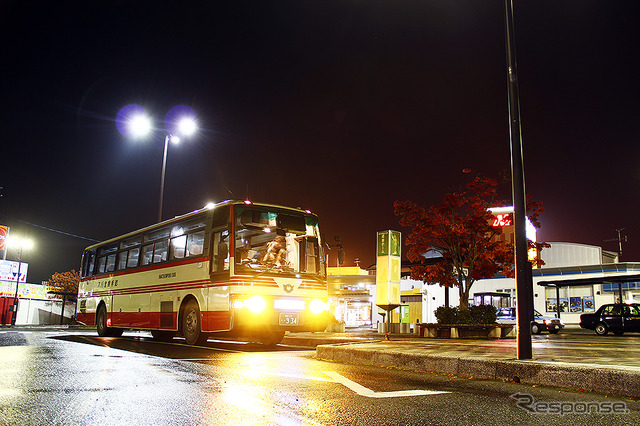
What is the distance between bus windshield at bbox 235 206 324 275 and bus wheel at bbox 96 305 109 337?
9.43 metres

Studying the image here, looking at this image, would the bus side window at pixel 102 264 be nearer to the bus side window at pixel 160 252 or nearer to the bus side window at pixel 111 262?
the bus side window at pixel 111 262

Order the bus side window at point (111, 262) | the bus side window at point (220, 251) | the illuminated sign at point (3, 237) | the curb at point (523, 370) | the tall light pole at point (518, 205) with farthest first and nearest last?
the illuminated sign at point (3, 237) → the bus side window at point (111, 262) → the bus side window at point (220, 251) → the tall light pole at point (518, 205) → the curb at point (523, 370)

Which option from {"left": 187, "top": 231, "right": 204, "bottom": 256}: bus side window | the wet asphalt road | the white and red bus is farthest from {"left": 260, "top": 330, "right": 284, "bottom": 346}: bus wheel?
the wet asphalt road

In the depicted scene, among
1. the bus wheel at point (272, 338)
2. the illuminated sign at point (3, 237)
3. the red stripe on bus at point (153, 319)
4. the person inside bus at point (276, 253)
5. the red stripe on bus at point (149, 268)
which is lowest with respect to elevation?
the bus wheel at point (272, 338)

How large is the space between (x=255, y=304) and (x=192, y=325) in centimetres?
262

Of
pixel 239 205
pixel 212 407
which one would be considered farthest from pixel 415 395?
pixel 239 205

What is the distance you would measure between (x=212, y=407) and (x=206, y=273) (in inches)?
347

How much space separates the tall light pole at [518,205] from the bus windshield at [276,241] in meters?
6.83

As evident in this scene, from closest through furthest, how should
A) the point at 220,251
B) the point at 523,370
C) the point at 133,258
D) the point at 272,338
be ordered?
the point at 523,370, the point at 220,251, the point at 272,338, the point at 133,258

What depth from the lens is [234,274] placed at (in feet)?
41.6

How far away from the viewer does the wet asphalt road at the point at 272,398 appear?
4.69 m

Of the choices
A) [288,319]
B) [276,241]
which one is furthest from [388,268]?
[288,319]

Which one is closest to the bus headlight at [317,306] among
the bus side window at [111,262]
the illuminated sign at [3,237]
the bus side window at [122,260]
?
the bus side window at [122,260]

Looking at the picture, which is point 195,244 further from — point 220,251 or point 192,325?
point 192,325
